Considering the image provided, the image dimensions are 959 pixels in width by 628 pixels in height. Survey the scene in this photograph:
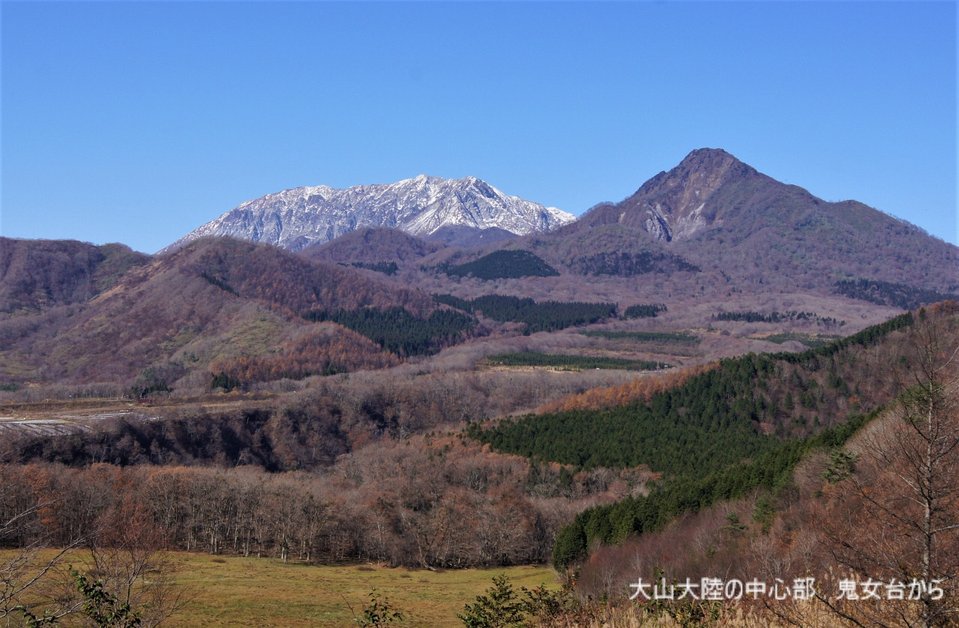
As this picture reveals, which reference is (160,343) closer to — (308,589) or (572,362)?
(572,362)

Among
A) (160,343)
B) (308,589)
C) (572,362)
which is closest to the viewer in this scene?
(308,589)

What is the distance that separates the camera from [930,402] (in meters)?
10.6

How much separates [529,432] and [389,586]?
45313 millimetres

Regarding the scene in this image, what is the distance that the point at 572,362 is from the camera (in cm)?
16788

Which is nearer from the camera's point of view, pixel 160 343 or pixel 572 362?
pixel 572 362

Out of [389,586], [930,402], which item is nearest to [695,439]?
[389,586]

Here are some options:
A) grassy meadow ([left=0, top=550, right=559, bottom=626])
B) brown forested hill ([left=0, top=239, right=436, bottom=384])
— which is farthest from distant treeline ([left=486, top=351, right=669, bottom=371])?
grassy meadow ([left=0, top=550, right=559, bottom=626])

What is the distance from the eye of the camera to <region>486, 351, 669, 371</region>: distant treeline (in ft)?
531

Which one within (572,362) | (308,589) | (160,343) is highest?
(160,343)

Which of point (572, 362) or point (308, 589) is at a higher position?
point (572, 362)

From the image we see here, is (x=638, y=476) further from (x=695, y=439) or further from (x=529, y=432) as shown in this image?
(x=529, y=432)

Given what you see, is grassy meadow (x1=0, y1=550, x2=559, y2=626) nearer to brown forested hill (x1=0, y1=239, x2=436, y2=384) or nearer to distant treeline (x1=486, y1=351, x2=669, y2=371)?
brown forested hill (x1=0, y1=239, x2=436, y2=384)

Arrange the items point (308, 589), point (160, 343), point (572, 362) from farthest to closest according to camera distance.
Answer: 1. point (160, 343)
2. point (572, 362)
3. point (308, 589)

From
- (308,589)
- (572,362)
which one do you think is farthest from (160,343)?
(308,589)
